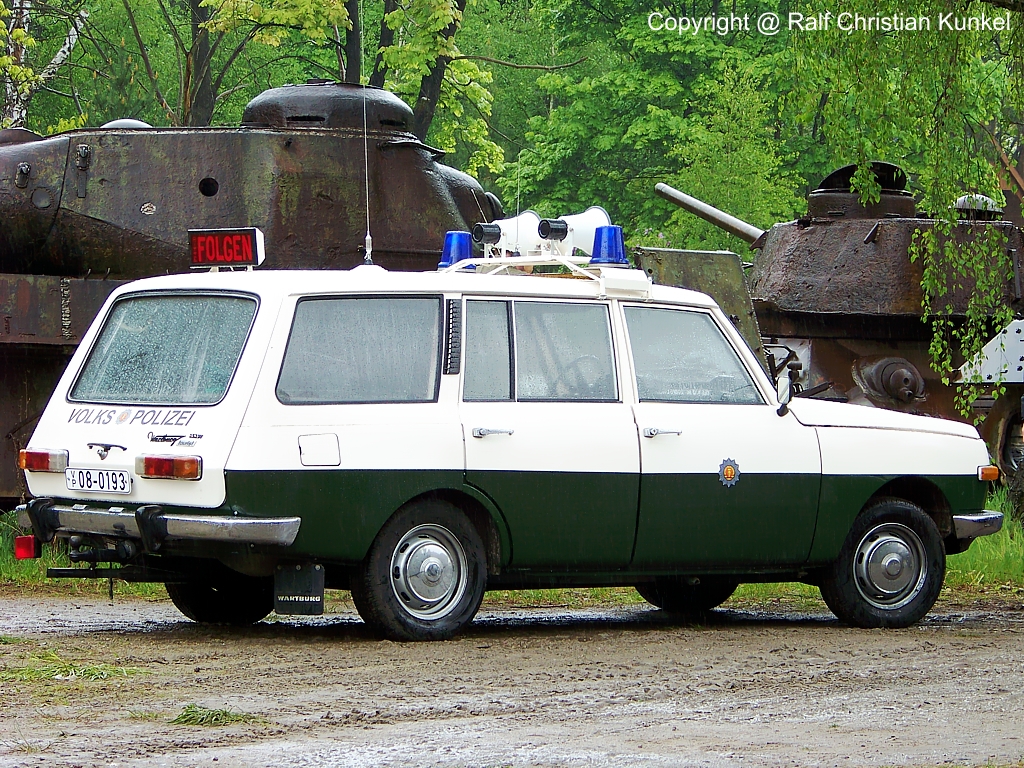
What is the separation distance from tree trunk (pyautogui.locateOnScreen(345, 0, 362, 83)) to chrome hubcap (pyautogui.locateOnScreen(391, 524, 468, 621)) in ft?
50.4

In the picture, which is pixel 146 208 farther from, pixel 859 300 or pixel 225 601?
pixel 859 300

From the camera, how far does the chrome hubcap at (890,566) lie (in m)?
9.72

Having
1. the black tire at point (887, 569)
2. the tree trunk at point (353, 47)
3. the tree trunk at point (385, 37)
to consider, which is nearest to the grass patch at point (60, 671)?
the black tire at point (887, 569)

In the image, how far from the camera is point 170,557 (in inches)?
332

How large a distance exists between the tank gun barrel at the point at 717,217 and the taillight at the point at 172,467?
1181 centimetres

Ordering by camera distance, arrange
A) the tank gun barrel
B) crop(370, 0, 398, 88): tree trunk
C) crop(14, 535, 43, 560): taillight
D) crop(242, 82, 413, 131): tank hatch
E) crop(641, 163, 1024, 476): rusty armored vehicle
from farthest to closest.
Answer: crop(370, 0, 398, 88): tree trunk, the tank gun barrel, crop(641, 163, 1024, 476): rusty armored vehicle, crop(242, 82, 413, 131): tank hatch, crop(14, 535, 43, 560): taillight

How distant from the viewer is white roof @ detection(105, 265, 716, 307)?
8.28m

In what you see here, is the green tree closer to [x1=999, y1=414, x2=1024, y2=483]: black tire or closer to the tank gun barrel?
the tank gun barrel

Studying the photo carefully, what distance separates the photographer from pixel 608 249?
934 cm

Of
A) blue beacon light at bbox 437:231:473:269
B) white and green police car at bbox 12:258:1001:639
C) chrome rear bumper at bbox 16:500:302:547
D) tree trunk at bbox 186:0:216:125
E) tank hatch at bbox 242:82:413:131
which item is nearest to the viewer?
chrome rear bumper at bbox 16:500:302:547

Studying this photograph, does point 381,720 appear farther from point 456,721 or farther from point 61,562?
point 61,562

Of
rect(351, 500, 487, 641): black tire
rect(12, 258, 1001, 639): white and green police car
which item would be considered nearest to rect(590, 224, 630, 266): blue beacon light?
rect(12, 258, 1001, 639): white and green police car

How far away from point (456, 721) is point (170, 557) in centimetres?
254

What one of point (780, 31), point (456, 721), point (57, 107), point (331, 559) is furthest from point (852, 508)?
point (780, 31)
